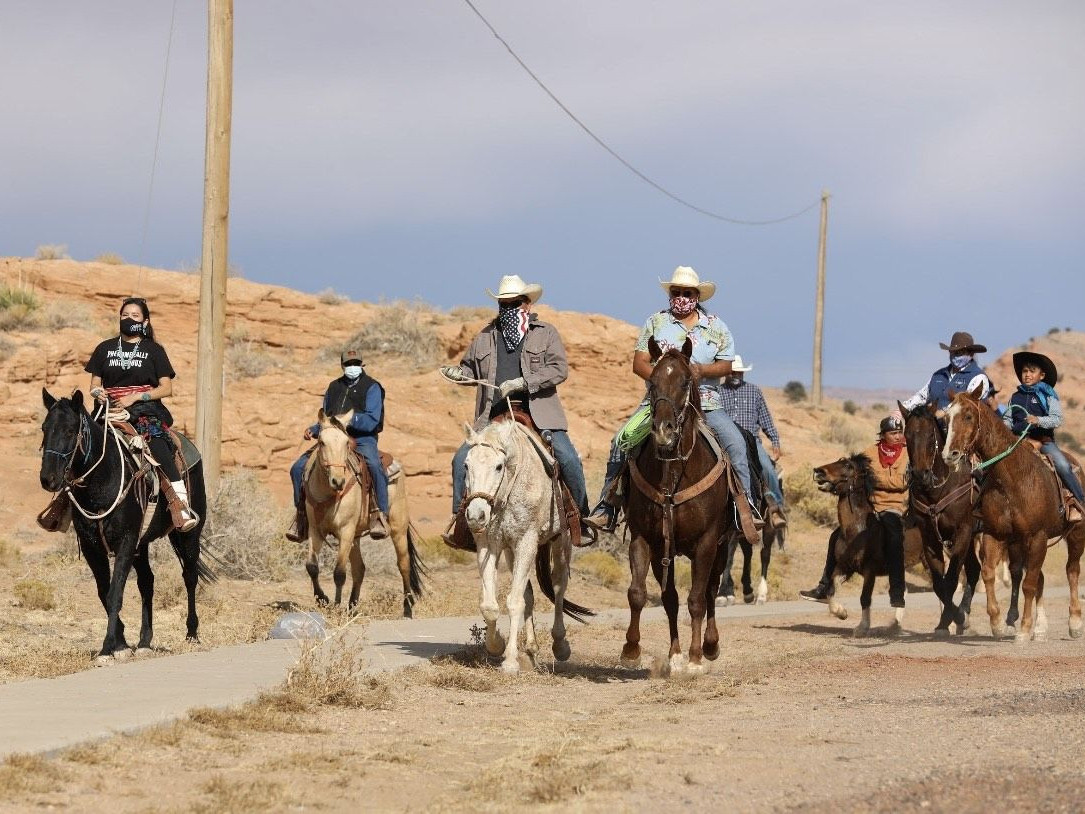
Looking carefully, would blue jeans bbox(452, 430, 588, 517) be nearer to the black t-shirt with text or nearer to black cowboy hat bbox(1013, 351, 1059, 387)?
the black t-shirt with text

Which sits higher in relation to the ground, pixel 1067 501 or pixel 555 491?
pixel 555 491

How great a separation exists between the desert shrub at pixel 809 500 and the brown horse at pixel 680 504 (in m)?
23.2

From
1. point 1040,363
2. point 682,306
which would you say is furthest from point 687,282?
point 1040,363

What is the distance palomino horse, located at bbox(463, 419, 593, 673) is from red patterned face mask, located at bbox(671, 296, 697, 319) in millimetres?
1668

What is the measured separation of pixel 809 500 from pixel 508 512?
24.4 metres

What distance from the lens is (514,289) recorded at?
14.2 meters

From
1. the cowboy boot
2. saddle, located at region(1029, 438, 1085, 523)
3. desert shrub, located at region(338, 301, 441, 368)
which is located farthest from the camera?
desert shrub, located at region(338, 301, 441, 368)

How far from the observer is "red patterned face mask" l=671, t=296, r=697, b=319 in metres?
13.7

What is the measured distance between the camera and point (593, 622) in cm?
1891

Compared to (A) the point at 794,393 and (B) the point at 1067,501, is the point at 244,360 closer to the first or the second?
(B) the point at 1067,501

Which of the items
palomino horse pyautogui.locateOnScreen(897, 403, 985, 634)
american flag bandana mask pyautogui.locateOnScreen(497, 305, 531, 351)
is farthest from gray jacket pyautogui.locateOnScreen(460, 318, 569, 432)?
palomino horse pyautogui.locateOnScreen(897, 403, 985, 634)

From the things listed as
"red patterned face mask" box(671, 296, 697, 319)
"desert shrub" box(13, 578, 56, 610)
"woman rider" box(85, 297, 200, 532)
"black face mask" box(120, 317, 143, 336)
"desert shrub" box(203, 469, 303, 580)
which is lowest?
"desert shrub" box(13, 578, 56, 610)

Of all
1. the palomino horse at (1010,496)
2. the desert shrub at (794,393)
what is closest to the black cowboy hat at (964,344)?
the palomino horse at (1010,496)

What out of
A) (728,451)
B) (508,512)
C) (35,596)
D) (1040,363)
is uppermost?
(1040,363)
